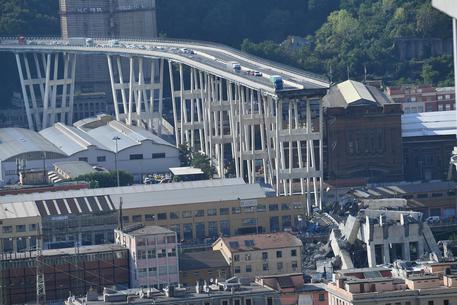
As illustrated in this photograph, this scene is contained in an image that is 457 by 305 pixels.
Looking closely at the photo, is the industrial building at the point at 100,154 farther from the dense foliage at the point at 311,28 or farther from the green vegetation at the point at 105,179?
the dense foliage at the point at 311,28

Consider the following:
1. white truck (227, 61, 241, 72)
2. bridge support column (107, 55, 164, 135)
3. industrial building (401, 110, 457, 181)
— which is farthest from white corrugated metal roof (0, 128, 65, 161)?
industrial building (401, 110, 457, 181)

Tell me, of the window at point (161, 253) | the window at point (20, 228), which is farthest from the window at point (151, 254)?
the window at point (20, 228)

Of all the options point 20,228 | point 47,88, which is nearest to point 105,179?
point 20,228

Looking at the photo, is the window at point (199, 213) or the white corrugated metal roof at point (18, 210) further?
the window at point (199, 213)

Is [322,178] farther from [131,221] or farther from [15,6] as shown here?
[15,6]

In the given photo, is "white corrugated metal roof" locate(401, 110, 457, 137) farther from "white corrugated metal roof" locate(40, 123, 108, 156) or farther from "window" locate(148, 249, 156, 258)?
"window" locate(148, 249, 156, 258)

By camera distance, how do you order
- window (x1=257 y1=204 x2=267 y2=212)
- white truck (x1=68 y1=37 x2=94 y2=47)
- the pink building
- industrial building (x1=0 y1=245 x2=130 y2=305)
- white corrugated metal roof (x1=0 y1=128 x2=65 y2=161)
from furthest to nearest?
white truck (x1=68 y1=37 x2=94 y2=47), white corrugated metal roof (x1=0 y1=128 x2=65 y2=161), window (x1=257 y1=204 x2=267 y2=212), the pink building, industrial building (x1=0 y1=245 x2=130 y2=305)

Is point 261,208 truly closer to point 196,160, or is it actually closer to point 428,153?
point 428,153
